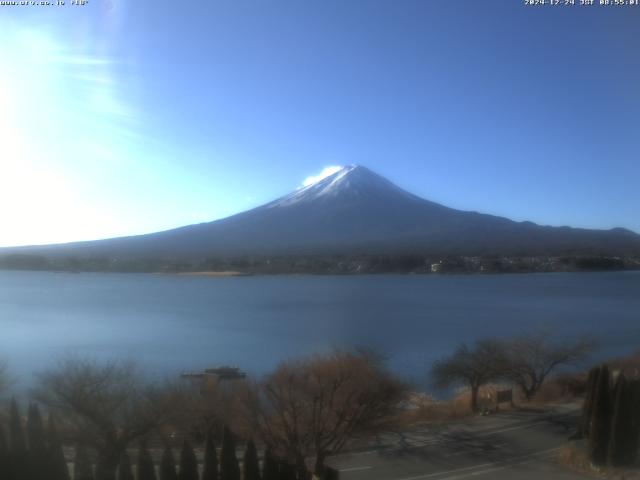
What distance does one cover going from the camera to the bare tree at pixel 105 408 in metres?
5.23

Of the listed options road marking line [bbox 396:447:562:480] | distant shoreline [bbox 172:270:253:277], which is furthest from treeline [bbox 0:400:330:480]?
distant shoreline [bbox 172:270:253:277]

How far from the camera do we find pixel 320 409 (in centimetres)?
554

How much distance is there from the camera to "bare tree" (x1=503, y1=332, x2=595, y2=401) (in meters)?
10.2

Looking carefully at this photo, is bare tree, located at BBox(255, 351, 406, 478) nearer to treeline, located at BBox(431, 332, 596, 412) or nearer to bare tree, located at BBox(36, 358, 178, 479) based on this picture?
bare tree, located at BBox(36, 358, 178, 479)

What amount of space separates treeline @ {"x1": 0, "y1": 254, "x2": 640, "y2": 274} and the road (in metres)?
30.9

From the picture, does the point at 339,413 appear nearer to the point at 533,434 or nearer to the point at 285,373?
the point at 285,373

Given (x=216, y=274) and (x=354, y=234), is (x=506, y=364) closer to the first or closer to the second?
(x=216, y=274)

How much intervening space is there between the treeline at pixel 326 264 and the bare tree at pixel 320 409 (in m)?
32.1

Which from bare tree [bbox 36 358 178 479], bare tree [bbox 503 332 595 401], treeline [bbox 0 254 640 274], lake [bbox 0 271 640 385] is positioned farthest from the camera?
treeline [bbox 0 254 640 274]

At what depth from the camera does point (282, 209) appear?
5600 centimetres

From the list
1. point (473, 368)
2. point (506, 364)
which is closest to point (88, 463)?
point (473, 368)

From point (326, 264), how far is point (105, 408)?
3367 cm

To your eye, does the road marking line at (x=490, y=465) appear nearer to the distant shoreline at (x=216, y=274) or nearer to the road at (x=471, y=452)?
the road at (x=471, y=452)

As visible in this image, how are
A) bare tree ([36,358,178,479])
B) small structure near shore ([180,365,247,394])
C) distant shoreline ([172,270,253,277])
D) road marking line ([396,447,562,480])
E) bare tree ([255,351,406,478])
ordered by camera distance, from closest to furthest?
bare tree ([36,358,178,479]), bare tree ([255,351,406,478]), road marking line ([396,447,562,480]), small structure near shore ([180,365,247,394]), distant shoreline ([172,270,253,277])
